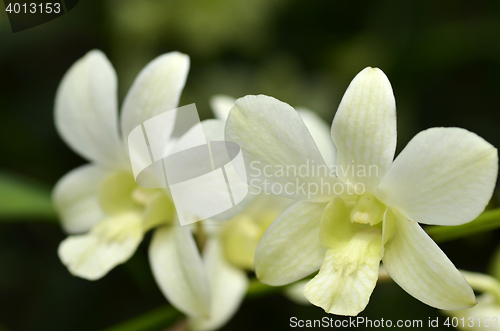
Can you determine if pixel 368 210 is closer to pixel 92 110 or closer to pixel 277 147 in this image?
pixel 277 147

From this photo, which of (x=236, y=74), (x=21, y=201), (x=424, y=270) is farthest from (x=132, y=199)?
(x=236, y=74)

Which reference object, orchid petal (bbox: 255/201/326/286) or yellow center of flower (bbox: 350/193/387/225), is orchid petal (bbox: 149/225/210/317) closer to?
orchid petal (bbox: 255/201/326/286)

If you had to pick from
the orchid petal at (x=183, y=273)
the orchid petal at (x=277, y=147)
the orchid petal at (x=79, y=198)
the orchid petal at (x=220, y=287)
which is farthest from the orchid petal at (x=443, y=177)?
the orchid petal at (x=79, y=198)

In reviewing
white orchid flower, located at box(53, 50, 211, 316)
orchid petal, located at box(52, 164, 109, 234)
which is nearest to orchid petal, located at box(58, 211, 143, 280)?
white orchid flower, located at box(53, 50, 211, 316)

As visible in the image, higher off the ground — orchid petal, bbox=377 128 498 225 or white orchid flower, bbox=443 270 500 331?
orchid petal, bbox=377 128 498 225

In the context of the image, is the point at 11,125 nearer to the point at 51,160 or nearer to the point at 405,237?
the point at 51,160
